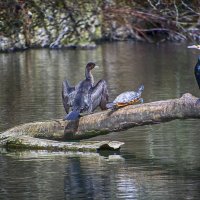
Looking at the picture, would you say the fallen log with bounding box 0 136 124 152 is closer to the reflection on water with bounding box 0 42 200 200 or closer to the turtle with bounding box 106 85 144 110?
the reflection on water with bounding box 0 42 200 200

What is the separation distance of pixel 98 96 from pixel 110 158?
1589 mm

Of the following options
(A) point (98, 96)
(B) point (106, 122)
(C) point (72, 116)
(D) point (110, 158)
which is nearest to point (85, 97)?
(A) point (98, 96)

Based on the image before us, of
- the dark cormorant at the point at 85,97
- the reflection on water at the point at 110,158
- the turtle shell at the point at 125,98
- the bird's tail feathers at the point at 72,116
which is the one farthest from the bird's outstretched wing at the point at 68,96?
the turtle shell at the point at 125,98

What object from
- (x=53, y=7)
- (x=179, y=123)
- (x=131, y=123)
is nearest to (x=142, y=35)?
(x=53, y=7)

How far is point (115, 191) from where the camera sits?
11.6 metres

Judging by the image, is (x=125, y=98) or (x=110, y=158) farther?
(x=125, y=98)

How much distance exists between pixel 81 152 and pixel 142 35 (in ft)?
103

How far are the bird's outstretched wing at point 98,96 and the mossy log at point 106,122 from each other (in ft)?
1.30

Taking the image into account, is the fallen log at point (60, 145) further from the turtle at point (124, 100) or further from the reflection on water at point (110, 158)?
the turtle at point (124, 100)

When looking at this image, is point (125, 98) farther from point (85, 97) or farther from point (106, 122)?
point (85, 97)

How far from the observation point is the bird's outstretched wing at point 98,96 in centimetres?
1515

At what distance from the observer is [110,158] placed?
548 inches

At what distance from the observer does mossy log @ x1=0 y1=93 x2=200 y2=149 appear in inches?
544

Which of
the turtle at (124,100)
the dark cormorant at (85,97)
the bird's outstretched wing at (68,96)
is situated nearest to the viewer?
the turtle at (124,100)
